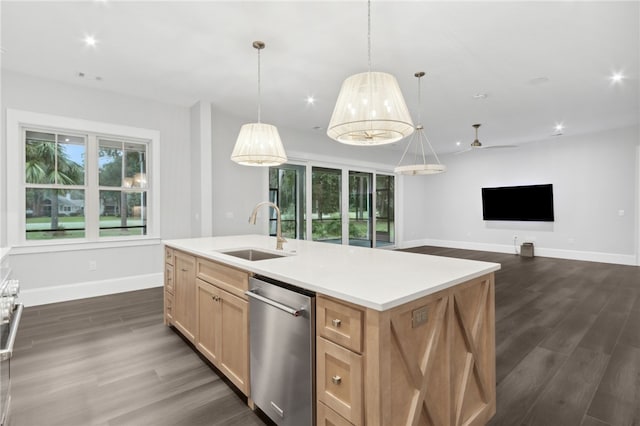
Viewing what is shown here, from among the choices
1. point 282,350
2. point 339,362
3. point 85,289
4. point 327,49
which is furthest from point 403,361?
point 85,289

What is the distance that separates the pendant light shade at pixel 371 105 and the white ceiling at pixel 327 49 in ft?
3.55

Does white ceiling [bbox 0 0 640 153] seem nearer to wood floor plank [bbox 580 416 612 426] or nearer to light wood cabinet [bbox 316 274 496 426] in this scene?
light wood cabinet [bbox 316 274 496 426]

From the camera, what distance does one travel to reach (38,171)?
3.98m

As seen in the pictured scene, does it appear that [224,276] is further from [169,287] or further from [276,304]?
[169,287]

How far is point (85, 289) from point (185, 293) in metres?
2.43

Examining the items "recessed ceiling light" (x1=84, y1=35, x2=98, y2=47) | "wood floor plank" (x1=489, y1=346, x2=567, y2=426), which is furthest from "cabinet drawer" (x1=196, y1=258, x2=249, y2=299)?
"recessed ceiling light" (x1=84, y1=35, x2=98, y2=47)

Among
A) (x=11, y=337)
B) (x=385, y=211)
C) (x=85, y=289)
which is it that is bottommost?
(x=85, y=289)

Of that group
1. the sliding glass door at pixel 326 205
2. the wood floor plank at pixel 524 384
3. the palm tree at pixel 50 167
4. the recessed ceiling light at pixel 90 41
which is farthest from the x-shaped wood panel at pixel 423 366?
the sliding glass door at pixel 326 205

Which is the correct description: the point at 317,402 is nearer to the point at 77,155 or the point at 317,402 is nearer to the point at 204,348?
the point at 204,348

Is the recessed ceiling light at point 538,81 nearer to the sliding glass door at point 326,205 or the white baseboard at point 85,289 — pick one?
the sliding glass door at point 326,205

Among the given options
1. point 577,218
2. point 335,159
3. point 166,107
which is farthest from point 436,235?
point 166,107

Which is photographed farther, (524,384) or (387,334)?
(524,384)

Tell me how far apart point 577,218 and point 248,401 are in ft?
26.3

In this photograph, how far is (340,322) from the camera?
4.36 feet
